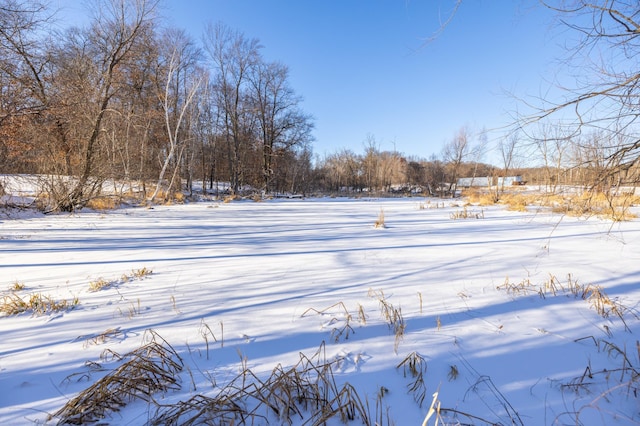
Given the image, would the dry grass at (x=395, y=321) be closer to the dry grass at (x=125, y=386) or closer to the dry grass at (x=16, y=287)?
the dry grass at (x=125, y=386)

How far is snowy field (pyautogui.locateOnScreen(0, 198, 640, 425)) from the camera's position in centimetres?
127

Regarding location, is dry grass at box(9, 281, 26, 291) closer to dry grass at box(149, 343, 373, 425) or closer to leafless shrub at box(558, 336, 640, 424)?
dry grass at box(149, 343, 373, 425)

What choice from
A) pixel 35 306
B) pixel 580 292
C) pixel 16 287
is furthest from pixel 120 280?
pixel 580 292

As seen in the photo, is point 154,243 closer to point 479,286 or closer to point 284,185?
point 479,286

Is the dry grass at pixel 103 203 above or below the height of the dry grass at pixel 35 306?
above

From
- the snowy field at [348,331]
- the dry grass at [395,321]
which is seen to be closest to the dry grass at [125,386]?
the snowy field at [348,331]

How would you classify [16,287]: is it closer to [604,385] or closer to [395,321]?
[395,321]

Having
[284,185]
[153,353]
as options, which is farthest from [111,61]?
[284,185]

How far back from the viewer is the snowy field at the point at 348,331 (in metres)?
1.27

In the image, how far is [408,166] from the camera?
145 ft

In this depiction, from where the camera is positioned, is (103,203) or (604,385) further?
(103,203)

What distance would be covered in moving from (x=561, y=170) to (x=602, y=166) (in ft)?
0.89

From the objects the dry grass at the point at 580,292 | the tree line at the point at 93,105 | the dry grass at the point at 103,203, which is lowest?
the dry grass at the point at 580,292

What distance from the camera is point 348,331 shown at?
6.07 ft
